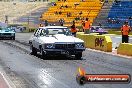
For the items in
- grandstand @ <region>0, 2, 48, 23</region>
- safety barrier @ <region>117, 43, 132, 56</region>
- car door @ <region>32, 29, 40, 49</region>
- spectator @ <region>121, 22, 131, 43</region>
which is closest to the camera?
car door @ <region>32, 29, 40, 49</region>

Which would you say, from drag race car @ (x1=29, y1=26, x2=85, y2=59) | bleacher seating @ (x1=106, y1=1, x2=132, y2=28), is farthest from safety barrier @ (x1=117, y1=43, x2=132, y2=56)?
bleacher seating @ (x1=106, y1=1, x2=132, y2=28)

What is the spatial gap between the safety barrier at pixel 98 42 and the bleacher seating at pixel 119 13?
26558 mm

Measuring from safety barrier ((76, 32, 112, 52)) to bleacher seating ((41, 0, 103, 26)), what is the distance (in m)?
31.1

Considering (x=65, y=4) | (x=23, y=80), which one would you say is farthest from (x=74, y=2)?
(x=23, y=80)

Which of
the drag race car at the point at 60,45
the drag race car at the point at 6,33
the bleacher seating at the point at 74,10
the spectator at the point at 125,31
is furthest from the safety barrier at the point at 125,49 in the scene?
the bleacher seating at the point at 74,10

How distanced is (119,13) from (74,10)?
9.63 metres

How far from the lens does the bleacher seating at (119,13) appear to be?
57219 millimetres

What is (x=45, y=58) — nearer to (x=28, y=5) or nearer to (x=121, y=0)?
(x=121, y=0)

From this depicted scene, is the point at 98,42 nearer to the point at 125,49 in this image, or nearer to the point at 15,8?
the point at 125,49

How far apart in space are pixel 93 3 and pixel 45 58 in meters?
49.3

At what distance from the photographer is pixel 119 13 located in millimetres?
59688

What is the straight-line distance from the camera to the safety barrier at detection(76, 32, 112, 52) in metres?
25.5

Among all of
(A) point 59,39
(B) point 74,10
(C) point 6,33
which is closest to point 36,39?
(A) point 59,39

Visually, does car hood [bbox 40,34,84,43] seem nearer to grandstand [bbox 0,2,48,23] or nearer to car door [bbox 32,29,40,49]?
car door [bbox 32,29,40,49]
